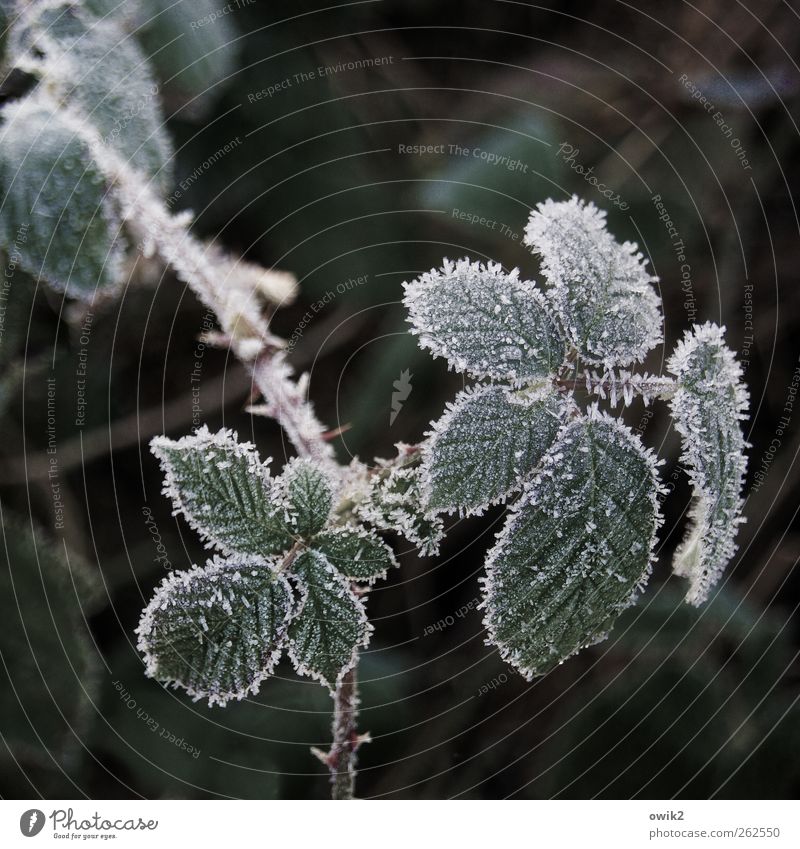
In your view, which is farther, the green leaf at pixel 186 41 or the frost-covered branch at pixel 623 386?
the green leaf at pixel 186 41

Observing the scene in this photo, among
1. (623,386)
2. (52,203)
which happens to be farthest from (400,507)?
(52,203)

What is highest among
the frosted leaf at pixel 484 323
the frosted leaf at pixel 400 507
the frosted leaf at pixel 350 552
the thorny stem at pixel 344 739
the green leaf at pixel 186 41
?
the green leaf at pixel 186 41

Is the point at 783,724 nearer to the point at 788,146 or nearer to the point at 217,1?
the point at 788,146

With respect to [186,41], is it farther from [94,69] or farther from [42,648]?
[42,648]

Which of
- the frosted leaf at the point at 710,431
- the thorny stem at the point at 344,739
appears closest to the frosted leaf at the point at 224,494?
the thorny stem at the point at 344,739

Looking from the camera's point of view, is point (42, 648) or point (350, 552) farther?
point (42, 648)

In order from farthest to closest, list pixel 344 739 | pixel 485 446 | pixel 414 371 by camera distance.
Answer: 1. pixel 414 371
2. pixel 344 739
3. pixel 485 446

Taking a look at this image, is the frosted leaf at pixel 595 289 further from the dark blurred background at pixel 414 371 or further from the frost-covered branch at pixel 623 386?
the dark blurred background at pixel 414 371
